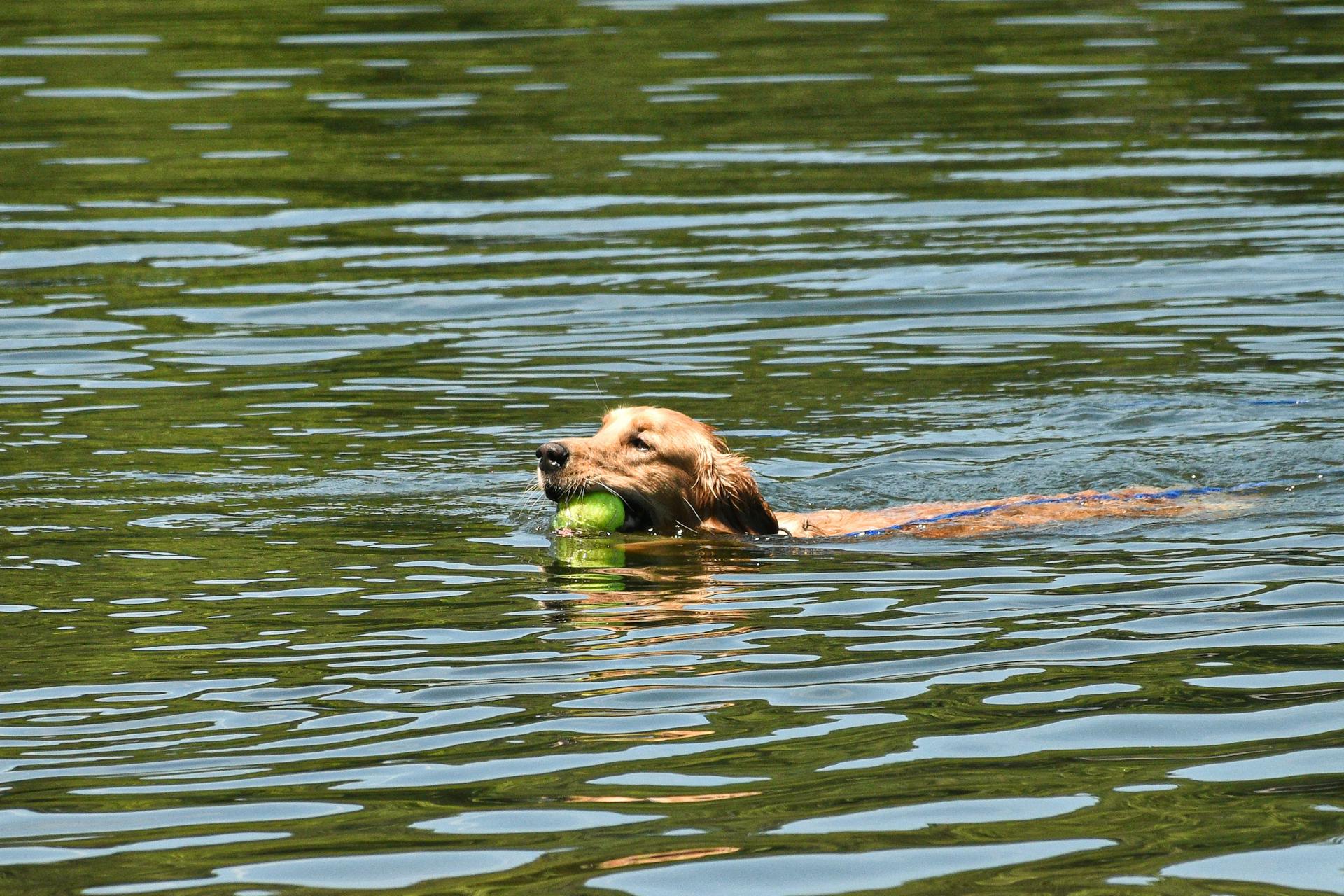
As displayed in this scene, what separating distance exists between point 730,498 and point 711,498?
10cm

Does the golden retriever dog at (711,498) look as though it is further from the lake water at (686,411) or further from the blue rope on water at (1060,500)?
the lake water at (686,411)

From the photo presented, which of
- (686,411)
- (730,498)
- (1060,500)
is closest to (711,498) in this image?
(730,498)

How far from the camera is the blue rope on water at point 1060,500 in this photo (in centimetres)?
1027

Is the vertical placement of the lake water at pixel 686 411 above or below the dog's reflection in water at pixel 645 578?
above

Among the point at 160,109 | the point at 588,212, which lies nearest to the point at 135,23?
the point at 160,109

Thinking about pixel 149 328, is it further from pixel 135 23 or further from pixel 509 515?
pixel 135 23

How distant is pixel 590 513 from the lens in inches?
404

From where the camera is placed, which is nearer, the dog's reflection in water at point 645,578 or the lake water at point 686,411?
the lake water at point 686,411

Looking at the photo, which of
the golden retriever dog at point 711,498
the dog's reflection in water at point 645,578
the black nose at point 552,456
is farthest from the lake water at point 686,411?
the black nose at point 552,456

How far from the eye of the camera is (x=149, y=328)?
15516 millimetres

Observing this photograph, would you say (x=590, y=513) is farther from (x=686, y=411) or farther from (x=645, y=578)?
(x=686, y=411)

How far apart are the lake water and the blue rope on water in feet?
0.75

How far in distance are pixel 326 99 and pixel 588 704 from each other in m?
17.7

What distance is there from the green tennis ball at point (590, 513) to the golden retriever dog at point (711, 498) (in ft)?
0.15
